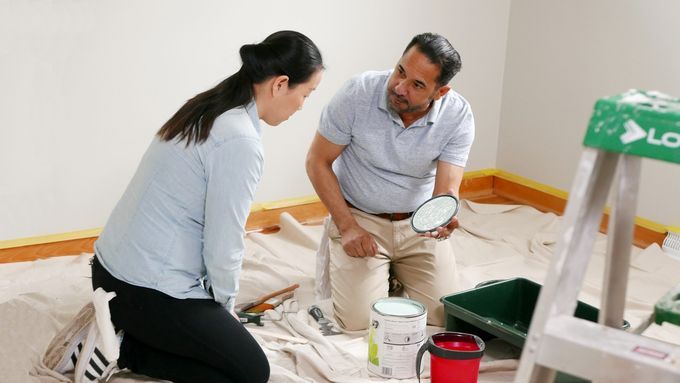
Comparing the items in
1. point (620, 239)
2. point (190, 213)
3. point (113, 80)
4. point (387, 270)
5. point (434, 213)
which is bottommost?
point (387, 270)

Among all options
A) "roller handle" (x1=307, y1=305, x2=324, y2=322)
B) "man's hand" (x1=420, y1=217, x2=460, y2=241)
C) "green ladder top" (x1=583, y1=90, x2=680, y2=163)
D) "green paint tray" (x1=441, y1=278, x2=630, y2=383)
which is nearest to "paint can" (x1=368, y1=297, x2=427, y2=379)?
"green paint tray" (x1=441, y1=278, x2=630, y2=383)

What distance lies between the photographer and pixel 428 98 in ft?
8.69

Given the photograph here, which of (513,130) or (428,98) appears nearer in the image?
(428,98)

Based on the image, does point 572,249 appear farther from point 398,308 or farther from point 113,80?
point 113,80

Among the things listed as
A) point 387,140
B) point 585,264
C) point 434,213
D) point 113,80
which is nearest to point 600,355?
point 585,264

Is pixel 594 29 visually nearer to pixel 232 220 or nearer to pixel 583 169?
pixel 232 220

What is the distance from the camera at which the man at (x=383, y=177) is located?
8.99ft

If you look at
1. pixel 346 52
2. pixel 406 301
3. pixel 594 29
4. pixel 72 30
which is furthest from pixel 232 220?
pixel 594 29

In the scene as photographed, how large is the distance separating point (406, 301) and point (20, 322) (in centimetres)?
119

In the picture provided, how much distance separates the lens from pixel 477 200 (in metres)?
4.33

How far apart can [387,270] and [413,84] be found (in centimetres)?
67

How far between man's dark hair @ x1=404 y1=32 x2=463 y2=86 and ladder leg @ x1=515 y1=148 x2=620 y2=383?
54.1 inches

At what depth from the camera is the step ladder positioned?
1.17 metres

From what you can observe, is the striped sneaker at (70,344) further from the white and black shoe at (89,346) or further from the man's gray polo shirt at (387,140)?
the man's gray polo shirt at (387,140)
